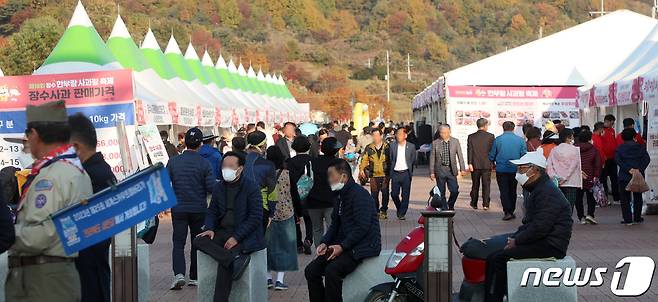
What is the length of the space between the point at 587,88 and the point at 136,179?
67.2 feet

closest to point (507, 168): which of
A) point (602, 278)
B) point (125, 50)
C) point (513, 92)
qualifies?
point (602, 278)

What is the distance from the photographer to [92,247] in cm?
641

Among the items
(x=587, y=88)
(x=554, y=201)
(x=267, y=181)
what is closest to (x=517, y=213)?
(x=587, y=88)

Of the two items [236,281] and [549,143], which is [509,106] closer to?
[549,143]

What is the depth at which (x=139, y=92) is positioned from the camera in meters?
25.4

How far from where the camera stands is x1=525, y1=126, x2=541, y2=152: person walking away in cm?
1900

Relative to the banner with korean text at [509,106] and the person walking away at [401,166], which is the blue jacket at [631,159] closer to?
the person walking away at [401,166]

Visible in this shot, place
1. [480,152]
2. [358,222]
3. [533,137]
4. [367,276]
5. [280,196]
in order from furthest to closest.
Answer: [480,152] < [533,137] < [280,196] < [367,276] < [358,222]

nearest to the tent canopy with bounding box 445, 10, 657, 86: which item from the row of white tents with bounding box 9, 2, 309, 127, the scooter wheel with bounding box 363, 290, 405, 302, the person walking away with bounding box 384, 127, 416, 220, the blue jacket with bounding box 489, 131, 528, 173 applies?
the row of white tents with bounding box 9, 2, 309, 127

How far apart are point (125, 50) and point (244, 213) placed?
1975 cm

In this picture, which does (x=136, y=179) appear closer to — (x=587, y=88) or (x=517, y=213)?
(x=517, y=213)

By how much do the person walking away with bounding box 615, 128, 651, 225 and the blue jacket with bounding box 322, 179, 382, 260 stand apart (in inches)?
326

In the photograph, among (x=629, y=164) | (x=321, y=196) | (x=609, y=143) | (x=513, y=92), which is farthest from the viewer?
(x=513, y=92)

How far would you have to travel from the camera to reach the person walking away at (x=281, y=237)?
Answer: 37.7 ft
